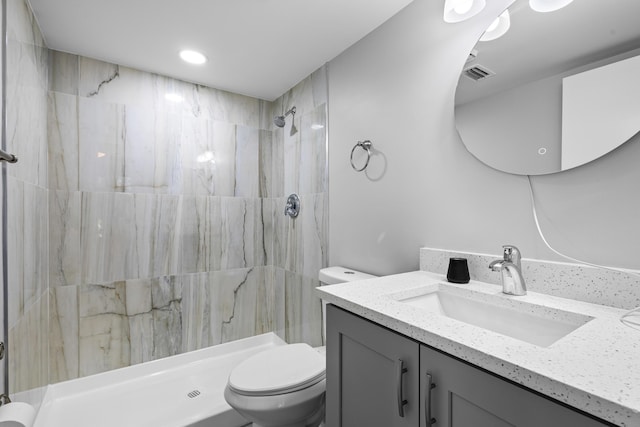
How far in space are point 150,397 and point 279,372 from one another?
1129mm

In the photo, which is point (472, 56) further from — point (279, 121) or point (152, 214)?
point (152, 214)

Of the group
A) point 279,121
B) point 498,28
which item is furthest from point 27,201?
point 498,28

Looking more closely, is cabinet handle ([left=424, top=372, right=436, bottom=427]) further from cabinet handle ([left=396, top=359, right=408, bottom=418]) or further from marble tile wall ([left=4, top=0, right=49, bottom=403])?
marble tile wall ([left=4, top=0, right=49, bottom=403])

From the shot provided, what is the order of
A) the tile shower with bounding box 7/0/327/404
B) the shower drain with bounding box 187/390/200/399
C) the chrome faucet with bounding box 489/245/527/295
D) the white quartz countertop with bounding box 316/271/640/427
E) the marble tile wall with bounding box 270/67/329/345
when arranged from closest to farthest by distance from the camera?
the white quartz countertop with bounding box 316/271/640/427, the chrome faucet with bounding box 489/245/527/295, the tile shower with bounding box 7/0/327/404, the shower drain with bounding box 187/390/200/399, the marble tile wall with bounding box 270/67/329/345

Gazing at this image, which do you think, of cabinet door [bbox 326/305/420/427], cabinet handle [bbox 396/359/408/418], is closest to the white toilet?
cabinet door [bbox 326/305/420/427]

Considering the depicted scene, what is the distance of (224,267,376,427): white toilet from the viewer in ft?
4.25

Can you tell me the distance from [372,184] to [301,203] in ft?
2.58

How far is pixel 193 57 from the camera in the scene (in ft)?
6.66

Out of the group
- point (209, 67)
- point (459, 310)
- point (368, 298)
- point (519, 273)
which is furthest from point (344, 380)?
point (209, 67)

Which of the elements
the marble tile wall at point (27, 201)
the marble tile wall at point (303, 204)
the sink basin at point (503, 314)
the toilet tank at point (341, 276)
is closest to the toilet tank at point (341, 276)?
the toilet tank at point (341, 276)

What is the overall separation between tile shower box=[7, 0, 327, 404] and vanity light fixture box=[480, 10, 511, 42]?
3.74ft

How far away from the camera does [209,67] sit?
217cm

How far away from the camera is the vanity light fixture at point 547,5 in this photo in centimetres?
100

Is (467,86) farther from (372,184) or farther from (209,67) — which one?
(209,67)
